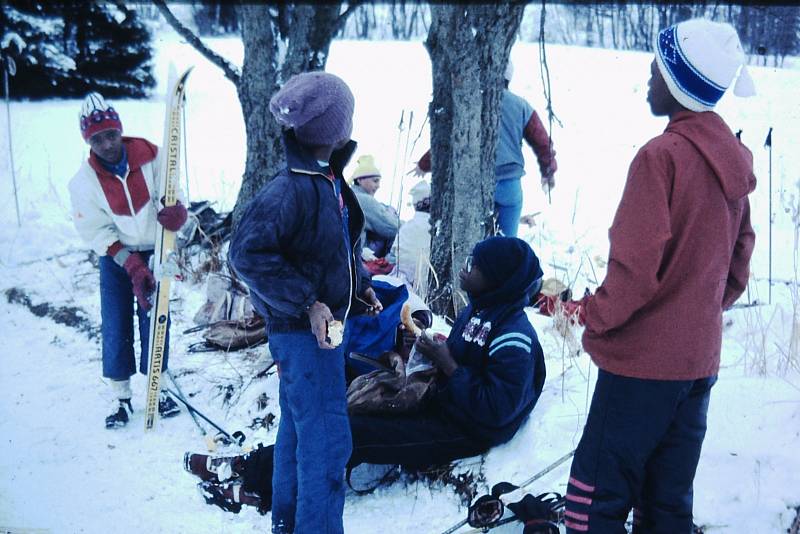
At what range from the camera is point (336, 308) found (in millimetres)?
2426

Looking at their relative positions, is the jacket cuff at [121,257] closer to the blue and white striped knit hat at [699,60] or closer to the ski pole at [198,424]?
the ski pole at [198,424]

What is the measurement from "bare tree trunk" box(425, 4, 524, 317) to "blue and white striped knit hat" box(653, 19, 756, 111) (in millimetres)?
2280

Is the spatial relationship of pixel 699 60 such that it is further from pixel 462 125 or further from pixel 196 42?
pixel 196 42

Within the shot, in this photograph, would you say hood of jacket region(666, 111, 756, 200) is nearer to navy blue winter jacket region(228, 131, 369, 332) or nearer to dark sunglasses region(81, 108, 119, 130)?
navy blue winter jacket region(228, 131, 369, 332)

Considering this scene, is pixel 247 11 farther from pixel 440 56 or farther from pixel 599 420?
pixel 599 420

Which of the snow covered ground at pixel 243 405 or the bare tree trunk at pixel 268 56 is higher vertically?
the bare tree trunk at pixel 268 56

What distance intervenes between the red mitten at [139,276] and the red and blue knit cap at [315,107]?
182 cm

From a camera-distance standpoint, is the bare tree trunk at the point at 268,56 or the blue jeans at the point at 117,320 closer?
the blue jeans at the point at 117,320

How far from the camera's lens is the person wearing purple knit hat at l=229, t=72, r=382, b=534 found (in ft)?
7.18

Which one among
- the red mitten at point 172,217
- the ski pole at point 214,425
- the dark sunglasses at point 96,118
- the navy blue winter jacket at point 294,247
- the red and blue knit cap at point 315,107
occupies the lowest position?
the ski pole at point 214,425

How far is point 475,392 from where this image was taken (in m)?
2.84

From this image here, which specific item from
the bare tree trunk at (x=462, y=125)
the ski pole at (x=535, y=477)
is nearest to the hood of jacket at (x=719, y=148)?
the ski pole at (x=535, y=477)

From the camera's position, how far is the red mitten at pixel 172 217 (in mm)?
3707

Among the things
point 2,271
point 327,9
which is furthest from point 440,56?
point 2,271
